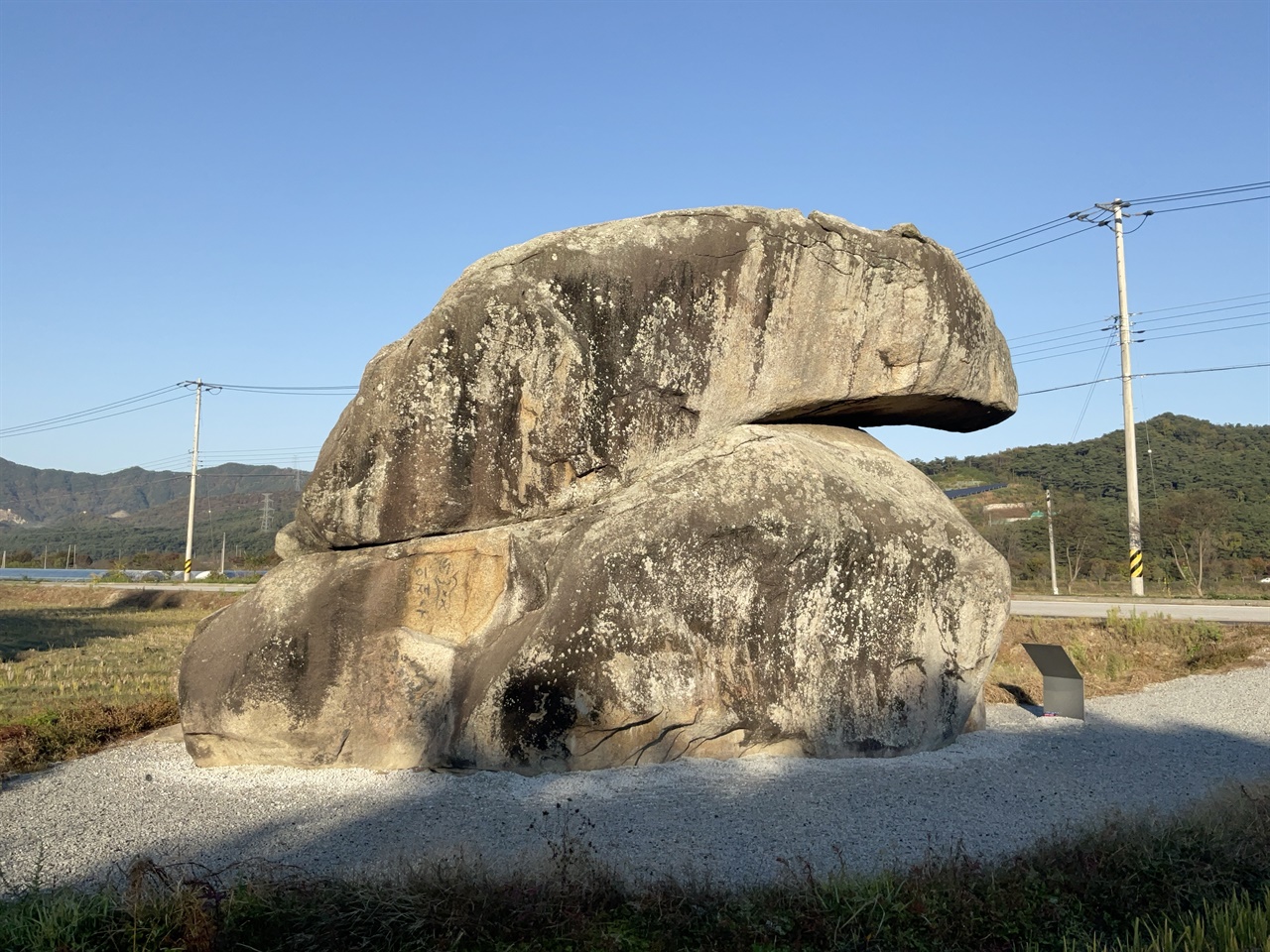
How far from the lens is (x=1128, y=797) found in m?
8.51

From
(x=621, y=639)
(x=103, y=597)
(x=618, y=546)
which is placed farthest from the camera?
(x=103, y=597)

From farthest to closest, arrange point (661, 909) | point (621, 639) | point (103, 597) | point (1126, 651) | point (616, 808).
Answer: point (103, 597) < point (1126, 651) < point (621, 639) < point (616, 808) < point (661, 909)

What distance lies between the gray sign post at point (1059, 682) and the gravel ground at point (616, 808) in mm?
1299

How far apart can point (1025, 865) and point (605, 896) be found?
265 cm

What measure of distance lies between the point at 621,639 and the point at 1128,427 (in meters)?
22.5

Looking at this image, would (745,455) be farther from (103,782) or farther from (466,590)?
(103,782)

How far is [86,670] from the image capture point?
16672 mm

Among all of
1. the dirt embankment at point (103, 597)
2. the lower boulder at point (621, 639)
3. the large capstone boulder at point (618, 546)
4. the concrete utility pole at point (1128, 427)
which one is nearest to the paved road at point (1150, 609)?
the concrete utility pole at point (1128, 427)

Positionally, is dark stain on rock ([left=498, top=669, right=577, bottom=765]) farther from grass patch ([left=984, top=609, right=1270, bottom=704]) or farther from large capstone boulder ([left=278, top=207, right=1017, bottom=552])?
grass patch ([left=984, top=609, right=1270, bottom=704])

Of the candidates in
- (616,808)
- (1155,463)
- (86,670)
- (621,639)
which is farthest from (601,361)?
(1155,463)

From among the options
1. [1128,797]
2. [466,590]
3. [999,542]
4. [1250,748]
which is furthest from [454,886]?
[999,542]

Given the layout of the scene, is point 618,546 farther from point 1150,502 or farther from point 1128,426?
point 1150,502

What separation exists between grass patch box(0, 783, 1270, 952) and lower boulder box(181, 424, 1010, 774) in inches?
95.9

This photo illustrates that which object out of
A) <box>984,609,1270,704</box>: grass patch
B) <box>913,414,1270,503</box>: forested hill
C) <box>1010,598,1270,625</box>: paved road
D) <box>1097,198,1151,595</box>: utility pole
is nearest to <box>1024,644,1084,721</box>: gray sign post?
<box>984,609,1270,704</box>: grass patch
